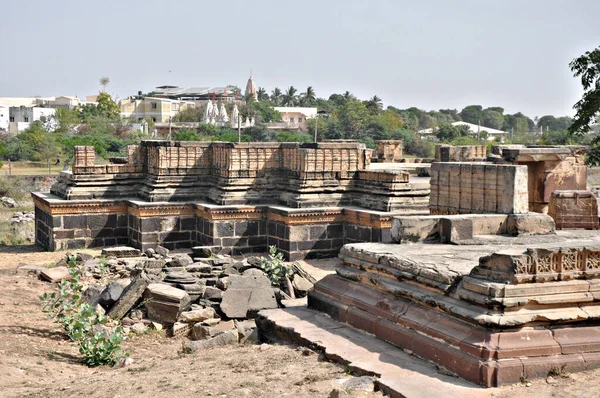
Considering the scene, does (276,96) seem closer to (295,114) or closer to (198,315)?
(295,114)

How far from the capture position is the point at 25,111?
224 feet

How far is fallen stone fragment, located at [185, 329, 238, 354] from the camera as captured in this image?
24.7 feet

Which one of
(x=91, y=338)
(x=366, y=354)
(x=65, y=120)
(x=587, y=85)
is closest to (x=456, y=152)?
(x=587, y=85)

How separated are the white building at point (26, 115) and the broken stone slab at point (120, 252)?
180ft

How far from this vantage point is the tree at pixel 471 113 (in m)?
93.1

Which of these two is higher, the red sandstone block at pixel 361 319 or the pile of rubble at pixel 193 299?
the red sandstone block at pixel 361 319

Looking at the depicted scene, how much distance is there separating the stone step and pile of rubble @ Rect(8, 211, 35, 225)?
48.8 feet

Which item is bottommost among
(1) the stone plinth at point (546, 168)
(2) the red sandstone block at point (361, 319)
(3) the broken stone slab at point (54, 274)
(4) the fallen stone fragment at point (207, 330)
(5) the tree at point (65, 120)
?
(4) the fallen stone fragment at point (207, 330)

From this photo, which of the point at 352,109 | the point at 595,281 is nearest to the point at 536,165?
the point at 595,281

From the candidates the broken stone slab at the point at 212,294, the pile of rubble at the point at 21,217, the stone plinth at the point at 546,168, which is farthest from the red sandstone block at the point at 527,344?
the pile of rubble at the point at 21,217

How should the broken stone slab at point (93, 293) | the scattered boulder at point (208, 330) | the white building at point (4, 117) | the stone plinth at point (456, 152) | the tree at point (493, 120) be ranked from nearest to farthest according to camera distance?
1. the scattered boulder at point (208, 330)
2. the broken stone slab at point (93, 293)
3. the stone plinth at point (456, 152)
4. the white building at point (4, 117)
5. the tree at point (493, 120)

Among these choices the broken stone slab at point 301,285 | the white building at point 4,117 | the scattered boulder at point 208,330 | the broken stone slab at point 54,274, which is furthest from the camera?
the white building at point 4,117

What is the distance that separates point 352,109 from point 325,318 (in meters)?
46.6

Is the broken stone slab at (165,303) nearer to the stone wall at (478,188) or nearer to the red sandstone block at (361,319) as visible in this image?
the red sandstone block at (361,319)
